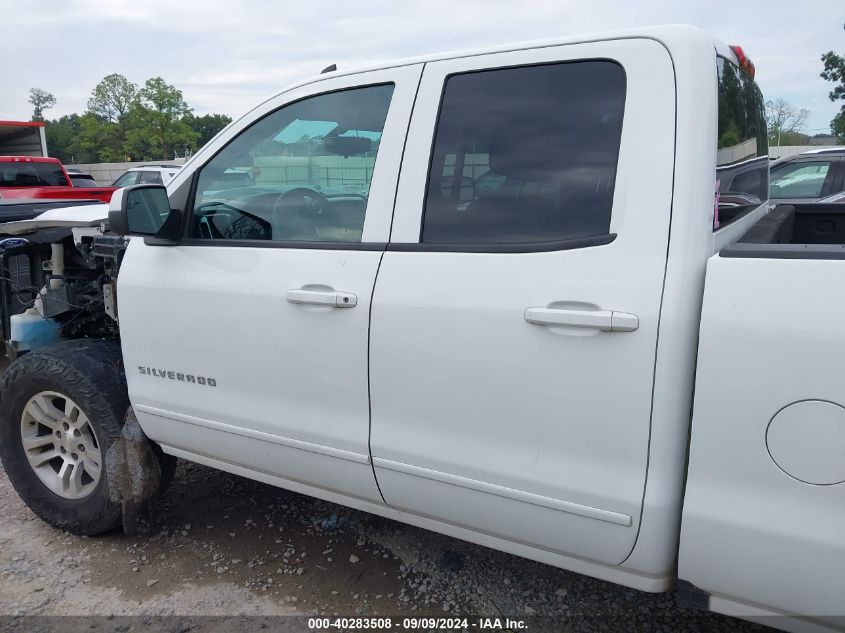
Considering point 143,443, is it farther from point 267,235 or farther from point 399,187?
point 399,187

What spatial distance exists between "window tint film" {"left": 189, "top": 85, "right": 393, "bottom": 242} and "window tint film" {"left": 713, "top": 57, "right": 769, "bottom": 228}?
1.08 meters

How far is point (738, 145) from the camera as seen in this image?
7.42 ft

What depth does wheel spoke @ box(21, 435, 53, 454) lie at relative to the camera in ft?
10.7

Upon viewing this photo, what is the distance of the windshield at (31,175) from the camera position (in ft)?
40.5

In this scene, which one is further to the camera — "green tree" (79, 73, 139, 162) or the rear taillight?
"green tree" (79, 73, 139, 162)

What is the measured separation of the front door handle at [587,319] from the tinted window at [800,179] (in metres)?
7.30

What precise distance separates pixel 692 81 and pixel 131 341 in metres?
2.34

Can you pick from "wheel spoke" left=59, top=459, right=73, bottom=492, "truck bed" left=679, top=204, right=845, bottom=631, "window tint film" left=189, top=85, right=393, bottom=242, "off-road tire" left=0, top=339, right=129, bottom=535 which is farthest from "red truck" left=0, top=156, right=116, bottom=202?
"truck bed" left=679, top=204, right=845, bottom=631

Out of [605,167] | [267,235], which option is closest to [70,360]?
[267,235]

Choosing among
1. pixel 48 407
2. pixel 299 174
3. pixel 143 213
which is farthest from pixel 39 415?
pixel 299 174

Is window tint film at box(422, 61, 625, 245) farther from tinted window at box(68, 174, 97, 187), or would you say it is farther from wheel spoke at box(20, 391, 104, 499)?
tinted window at box(68, 174, 97, 187)

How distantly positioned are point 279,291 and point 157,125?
5151cm

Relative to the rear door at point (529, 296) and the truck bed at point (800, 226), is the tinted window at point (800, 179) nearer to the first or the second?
the truck bed at point (800, 226)

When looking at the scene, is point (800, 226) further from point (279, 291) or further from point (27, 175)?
point (27, 175)
